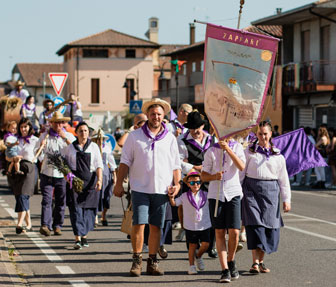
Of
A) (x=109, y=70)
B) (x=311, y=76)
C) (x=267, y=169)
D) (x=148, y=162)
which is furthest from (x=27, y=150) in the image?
(x=109, y=70)

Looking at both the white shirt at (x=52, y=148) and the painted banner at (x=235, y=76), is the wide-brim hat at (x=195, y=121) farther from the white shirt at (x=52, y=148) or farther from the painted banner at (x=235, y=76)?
the white shirt at (x=52, y=148)

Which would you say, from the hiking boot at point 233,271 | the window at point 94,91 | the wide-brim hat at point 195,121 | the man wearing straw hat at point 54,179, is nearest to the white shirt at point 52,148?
the man wearing straw hat at point 54,179

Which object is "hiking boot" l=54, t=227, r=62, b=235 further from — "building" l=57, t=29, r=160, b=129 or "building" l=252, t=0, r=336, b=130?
"building" l=57, t=29, r=160, b=129

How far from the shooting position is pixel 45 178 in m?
13.1

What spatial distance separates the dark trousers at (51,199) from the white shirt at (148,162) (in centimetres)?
386

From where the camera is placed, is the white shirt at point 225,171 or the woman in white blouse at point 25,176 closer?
the white shirt at point 225,171

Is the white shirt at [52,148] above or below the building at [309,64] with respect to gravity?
below

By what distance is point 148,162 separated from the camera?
30.5 ft

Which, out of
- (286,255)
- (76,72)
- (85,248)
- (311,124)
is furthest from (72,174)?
(76,72)

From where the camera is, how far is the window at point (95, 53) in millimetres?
89312

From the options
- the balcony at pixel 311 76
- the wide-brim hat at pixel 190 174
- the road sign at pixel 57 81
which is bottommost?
the wide-brim hat at pixel 190 174

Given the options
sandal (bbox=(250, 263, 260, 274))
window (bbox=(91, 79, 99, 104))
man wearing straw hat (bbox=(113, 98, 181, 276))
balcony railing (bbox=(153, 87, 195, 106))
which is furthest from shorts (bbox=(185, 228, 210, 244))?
window (bbox=(91, 79, 99, 104))

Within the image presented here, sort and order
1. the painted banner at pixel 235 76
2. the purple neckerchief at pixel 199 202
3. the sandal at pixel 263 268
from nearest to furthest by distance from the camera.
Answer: the painted banner at pixel 235 76, the sandal at pixel 263 268, the purple neckerchief at pixel 199 202

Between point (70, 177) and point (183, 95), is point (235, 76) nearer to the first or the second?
point (70, 177)
